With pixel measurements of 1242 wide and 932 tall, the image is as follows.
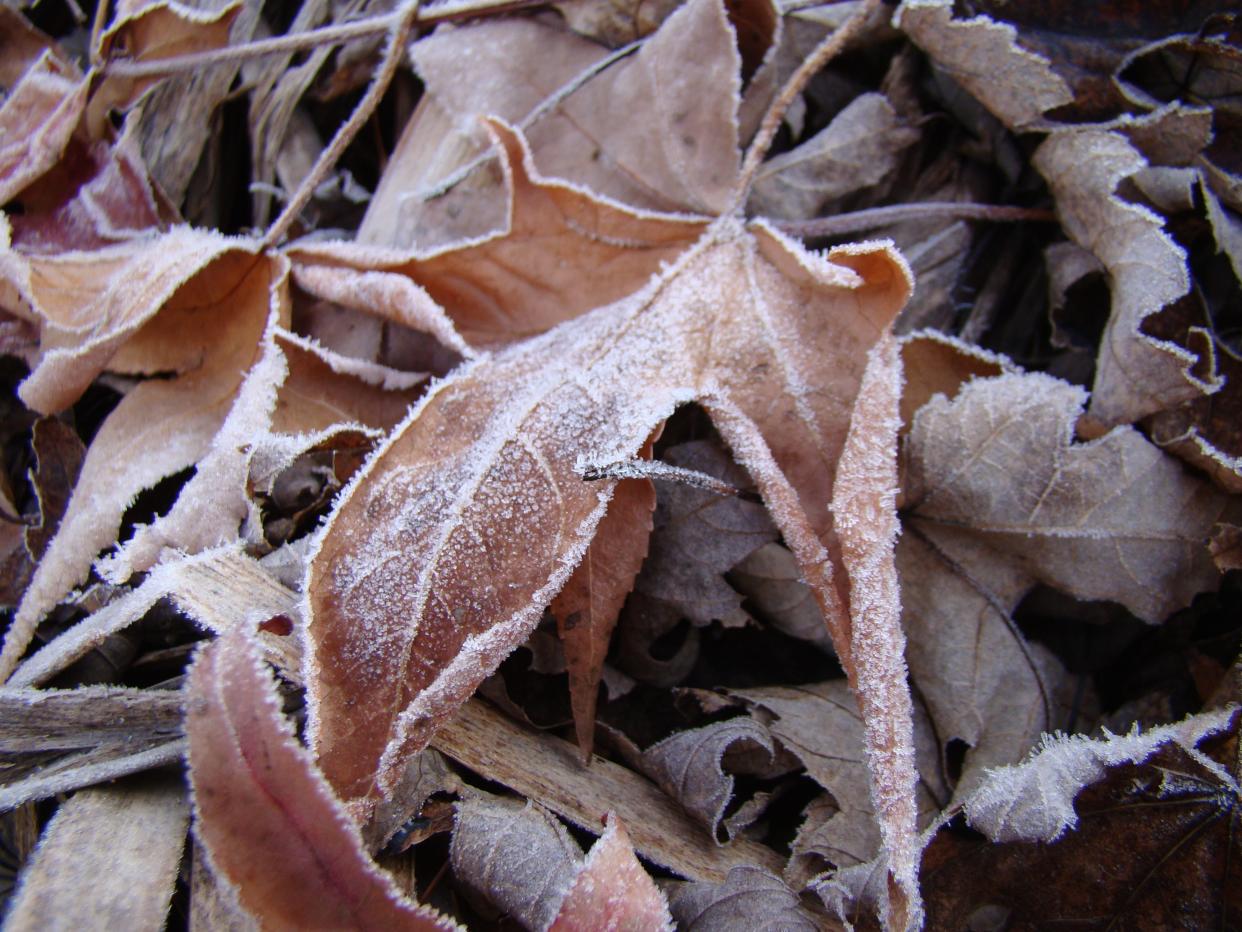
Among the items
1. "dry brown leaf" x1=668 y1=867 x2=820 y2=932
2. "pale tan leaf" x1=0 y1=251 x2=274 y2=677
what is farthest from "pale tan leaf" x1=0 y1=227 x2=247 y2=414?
"dry brown leaf" x1=668 y1=867 x2=820 y2=932

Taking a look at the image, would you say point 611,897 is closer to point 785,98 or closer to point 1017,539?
point 1017,539

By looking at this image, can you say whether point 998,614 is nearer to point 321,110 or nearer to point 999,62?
point 999,62

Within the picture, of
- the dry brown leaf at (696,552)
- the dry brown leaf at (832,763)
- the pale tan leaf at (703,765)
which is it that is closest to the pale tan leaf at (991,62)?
the dry brown leaf at (696,552)

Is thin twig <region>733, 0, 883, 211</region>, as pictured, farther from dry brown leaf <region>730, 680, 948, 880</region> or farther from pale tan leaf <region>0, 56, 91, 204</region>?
pale tan leaf <region>0, 56, 91, 204</region>

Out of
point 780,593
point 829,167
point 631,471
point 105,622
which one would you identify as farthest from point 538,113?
point 105,622

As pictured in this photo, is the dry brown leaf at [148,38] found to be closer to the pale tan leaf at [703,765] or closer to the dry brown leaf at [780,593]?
the dry brown leaf at [780,593]

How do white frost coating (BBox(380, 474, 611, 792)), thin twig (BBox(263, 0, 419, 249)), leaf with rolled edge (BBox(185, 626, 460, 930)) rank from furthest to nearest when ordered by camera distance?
thin twig (BBox(263, 0, 419, 249))
white frost coating (BBox(380, 474, 611, 792))
leaf with rolled edge (BBox(185, 626, 460, 930))

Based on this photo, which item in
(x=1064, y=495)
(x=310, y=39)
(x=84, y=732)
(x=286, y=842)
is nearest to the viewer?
(x=286, y=842)

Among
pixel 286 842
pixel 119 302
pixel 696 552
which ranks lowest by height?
pixel 696 552
